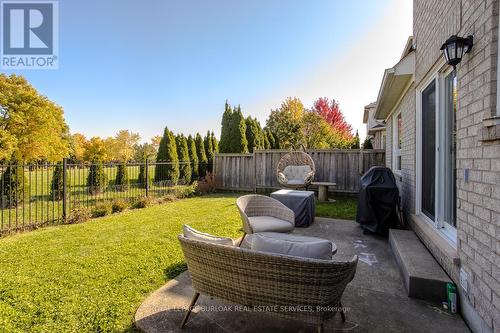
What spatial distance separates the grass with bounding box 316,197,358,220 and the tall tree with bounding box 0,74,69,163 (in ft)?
64.5

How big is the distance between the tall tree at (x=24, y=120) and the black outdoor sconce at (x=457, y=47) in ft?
72.5

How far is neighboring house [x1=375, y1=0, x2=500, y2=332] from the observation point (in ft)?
5.62

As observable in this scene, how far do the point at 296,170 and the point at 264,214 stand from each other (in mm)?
5249

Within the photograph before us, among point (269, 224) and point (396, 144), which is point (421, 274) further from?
point (396, 144)

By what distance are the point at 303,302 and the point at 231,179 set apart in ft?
30.1

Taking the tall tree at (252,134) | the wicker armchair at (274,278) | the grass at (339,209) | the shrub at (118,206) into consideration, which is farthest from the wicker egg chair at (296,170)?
the wicker armchair at (274,278)

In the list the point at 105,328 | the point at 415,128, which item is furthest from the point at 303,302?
the point at 415,128

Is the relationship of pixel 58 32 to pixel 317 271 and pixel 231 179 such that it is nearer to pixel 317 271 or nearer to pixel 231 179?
pixel 231 179

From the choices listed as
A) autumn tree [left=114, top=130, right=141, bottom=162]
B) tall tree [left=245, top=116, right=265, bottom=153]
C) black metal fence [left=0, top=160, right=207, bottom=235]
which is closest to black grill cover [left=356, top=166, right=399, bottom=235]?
black metal fence [left=0, top=160, right=207, bottom=235]

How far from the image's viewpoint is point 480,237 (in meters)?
1.85

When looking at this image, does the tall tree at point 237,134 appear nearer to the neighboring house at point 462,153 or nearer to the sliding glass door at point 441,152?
the neighboring house at point 462,153

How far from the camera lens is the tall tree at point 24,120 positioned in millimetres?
17078

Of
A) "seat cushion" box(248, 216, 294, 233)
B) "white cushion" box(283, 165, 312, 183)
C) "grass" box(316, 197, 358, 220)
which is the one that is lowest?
"grass" box(316, 197, 358, 220)

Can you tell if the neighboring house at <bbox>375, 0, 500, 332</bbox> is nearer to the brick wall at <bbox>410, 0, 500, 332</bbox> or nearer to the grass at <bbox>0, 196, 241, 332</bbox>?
the brick wall at <bbox>410, 0, 500, 332</bbox>
